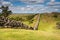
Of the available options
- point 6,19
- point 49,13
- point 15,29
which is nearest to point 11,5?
point 6,19

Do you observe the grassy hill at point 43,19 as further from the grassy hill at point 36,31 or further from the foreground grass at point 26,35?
the foreground grass at point 26,35

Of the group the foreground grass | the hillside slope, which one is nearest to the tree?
the foreground grass

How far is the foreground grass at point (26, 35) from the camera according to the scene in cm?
536

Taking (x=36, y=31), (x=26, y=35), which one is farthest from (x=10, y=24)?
(x=36, y=31)

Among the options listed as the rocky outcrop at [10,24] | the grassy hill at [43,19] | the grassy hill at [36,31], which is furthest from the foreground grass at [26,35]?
the grassy hill at [43,19]

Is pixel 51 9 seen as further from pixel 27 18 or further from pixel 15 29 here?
pixel 15 29

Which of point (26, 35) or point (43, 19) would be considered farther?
point (43, 19)

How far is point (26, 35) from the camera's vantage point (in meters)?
5.51

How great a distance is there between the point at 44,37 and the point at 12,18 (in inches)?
62.8

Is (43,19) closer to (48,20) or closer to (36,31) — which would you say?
(48,20)

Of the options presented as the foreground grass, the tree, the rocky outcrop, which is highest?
the tree

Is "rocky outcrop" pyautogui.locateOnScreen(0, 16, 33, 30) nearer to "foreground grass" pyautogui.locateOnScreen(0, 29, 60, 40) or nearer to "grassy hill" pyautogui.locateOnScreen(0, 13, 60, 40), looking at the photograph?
"grassy hill" pyautogui.locateOnScreen(0, 13, 60, 40)

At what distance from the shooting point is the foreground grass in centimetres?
536

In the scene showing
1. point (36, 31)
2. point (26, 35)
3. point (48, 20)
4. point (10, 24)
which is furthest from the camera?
point (48, 20)
